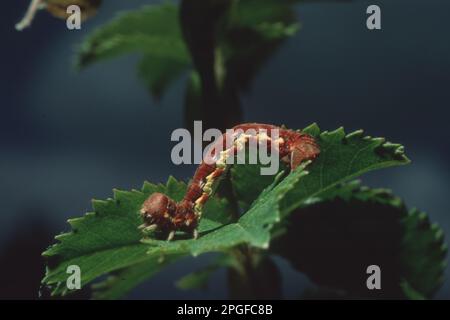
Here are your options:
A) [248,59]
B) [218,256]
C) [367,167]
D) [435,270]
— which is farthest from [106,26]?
[435,270]

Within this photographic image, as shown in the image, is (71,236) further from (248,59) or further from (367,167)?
(248,59)

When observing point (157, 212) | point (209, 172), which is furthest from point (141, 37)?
point (157, 212)

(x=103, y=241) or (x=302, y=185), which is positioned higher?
(x=302, y=185)

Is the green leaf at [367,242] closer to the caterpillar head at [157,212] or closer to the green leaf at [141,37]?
the caterpillar head at [157,212]

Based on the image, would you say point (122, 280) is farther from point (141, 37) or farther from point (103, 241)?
point (141, 37)

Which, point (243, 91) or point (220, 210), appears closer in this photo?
point (220, 210)
